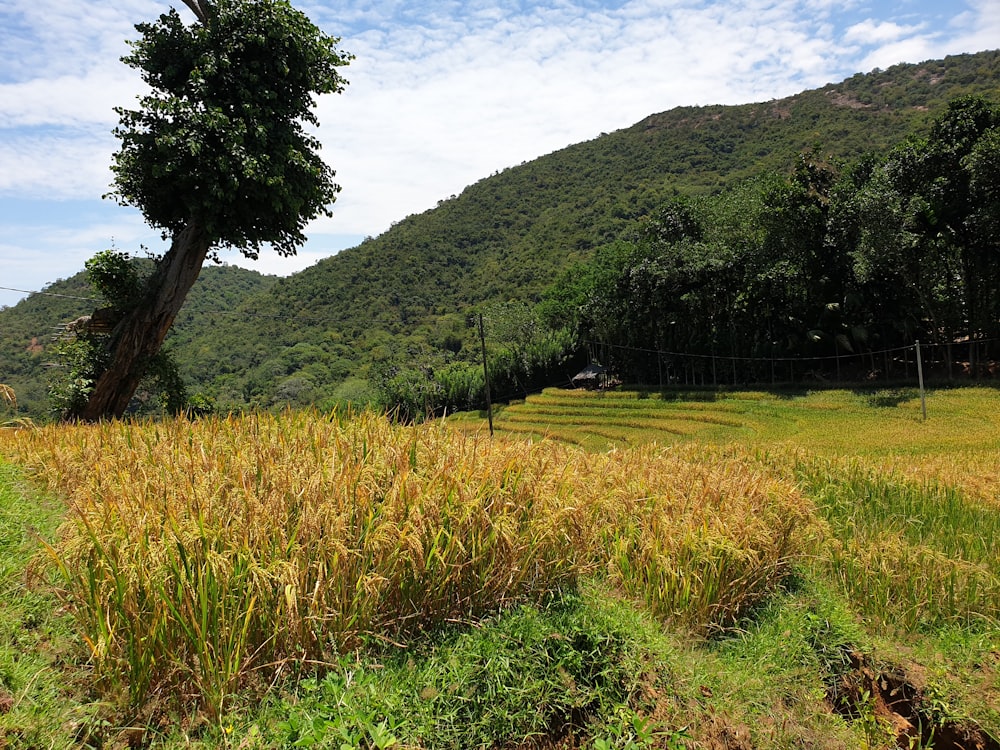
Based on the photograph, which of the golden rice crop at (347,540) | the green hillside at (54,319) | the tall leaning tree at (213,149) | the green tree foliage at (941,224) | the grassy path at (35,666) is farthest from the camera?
the green hillside at (54,319)

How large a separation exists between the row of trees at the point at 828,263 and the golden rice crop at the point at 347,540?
26.4 meters

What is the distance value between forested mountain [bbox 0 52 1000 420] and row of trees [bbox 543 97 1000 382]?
8.94 meters

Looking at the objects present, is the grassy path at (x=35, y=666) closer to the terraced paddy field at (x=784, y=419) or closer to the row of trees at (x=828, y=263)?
the terraced paddy field at (x=784, y=419)

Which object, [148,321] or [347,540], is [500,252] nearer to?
[148,321]

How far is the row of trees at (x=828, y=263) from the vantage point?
25.4 metres

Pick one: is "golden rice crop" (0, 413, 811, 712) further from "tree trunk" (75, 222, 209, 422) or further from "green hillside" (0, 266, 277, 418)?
"green hillside" (0, 266, 277, 418)

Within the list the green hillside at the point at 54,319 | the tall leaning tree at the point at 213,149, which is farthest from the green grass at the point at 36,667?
the green hillside at the point at 54,319

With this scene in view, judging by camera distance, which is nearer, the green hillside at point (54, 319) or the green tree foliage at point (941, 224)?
the green tree foliage at point (941, 224)

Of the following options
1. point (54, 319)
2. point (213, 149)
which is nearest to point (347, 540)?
point (213, 149)

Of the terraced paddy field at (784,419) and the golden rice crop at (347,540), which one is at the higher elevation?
the golden rice crop at (347,540)

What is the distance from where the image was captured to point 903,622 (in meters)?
4.40

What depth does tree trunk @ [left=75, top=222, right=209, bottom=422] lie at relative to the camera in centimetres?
1238

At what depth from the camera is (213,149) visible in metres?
10.9

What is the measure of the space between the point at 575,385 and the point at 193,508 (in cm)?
4061
